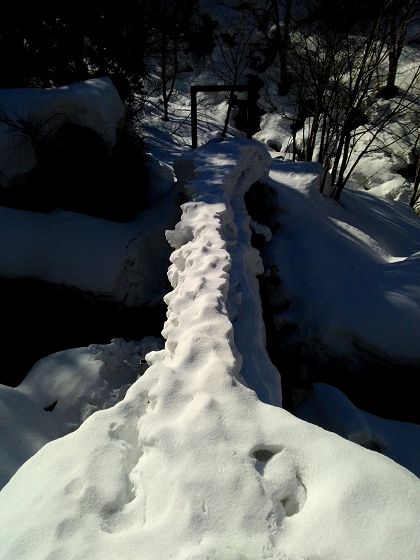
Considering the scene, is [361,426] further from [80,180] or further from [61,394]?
[80,180]

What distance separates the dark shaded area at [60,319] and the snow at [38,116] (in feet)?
3.86

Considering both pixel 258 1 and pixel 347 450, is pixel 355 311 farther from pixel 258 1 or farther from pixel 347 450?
pixel 258 1

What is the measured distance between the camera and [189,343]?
188 centimetres

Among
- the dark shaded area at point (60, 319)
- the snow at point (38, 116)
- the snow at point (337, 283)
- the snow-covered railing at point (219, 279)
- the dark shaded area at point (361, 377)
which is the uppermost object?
the snow at point (38, 116)

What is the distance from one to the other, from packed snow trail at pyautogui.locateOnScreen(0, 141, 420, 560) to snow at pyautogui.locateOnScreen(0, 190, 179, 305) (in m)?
2.62

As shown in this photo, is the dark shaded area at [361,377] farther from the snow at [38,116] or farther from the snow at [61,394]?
the snow at [38,116]

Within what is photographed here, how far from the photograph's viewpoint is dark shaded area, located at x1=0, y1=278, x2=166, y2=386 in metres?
4.34

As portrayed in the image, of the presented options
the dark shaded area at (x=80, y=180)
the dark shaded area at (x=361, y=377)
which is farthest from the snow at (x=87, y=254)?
the dark shaded area at (x=361, y=377)

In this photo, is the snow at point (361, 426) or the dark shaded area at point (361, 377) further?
the dark shaded area at point (361, 377)

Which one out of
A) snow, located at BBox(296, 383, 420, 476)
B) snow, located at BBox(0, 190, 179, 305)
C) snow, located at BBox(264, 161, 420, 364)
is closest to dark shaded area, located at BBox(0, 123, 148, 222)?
snow, located at BBox(0, 190, 179, 305)

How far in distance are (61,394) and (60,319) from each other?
60.5 inches

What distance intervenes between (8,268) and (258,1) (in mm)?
15196

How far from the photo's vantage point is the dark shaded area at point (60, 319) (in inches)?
171

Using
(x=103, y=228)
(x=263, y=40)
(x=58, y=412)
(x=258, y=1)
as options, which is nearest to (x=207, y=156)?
(x=103, y=228)
